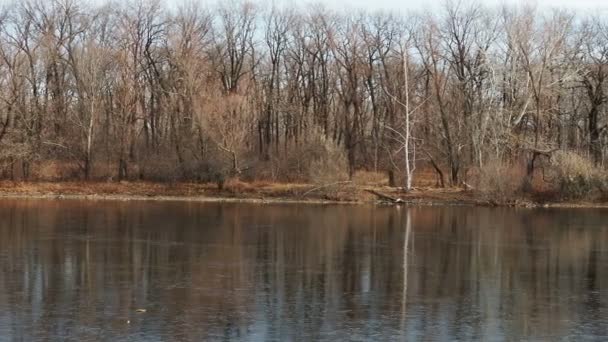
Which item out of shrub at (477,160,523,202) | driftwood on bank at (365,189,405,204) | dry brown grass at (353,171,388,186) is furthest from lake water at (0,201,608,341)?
dry brown grass at (353,171,388,186)

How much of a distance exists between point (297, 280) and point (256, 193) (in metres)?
30.5

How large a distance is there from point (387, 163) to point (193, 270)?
39.7 m

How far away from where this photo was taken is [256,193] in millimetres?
48906

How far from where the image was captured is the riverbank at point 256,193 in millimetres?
47000

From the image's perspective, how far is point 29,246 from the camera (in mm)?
23688

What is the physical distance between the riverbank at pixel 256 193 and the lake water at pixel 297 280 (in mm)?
12357

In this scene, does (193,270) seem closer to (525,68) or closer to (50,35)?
(525,68)

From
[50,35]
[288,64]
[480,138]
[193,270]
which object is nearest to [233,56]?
[288,64]

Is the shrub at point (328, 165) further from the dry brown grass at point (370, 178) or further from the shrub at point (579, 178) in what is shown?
the shrub at point (579, 178)

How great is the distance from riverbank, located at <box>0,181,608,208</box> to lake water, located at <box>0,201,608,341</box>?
12.4 meters

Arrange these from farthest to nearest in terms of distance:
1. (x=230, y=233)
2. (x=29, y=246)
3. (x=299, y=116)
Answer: (x=299, y=116)
(x=230, y=233)
(x=29, y=246)

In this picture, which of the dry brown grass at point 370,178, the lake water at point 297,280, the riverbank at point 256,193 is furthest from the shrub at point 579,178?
the dry brown grass at point 370,178

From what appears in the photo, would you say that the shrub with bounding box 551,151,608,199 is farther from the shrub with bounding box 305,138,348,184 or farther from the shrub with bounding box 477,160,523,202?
the shrub with bounding box 305,138,348,184

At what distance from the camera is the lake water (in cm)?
1344
